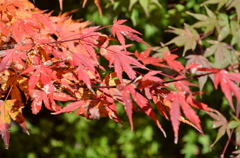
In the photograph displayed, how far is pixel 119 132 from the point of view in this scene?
2875 mm

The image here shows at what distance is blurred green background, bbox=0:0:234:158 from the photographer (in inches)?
101

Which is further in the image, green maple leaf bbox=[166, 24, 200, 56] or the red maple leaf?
green maple leaf bbox=[166, 24, 200, 56]

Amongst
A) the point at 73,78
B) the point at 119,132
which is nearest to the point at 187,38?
the point at 73,78

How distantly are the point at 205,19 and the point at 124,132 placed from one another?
4.20 ft

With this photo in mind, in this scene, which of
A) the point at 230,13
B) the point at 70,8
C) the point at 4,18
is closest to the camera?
the point at 4,18

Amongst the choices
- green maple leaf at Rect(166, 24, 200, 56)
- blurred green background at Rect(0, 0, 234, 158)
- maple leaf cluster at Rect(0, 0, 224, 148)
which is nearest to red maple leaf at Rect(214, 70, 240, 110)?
maple leaf cluster at Rect(0, 0, 224, 148)

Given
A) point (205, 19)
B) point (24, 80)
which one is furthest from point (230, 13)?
point (24, 80)

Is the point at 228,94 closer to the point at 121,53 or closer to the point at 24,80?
the point at 121,53

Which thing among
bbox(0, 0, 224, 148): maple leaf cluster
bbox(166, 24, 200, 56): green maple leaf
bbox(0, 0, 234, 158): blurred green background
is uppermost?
bbox(0, 0, 224, 148): maple leaf cluster

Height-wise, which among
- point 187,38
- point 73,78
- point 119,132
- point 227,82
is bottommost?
point 119,132

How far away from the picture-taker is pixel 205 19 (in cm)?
204

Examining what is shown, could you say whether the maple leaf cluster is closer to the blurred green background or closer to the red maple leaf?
the red maple leaf

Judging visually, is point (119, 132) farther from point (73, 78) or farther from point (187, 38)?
point (73, 78)

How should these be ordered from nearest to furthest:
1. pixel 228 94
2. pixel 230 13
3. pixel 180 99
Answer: pixel 228 94, pixel 180 99, pixel 230 13
